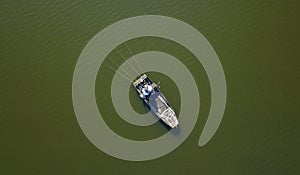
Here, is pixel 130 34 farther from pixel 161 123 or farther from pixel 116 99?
pixel 161 123

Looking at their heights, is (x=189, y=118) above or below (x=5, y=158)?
below

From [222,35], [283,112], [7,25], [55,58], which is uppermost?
[7,25]

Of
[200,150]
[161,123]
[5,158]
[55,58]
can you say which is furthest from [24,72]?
[200,150]
